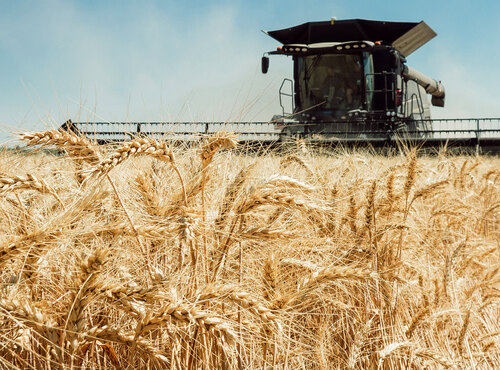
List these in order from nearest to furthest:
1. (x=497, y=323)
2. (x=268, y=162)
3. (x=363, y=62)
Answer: (x=497, y=323)
(x=268, y=162)
(x=363, y=62)

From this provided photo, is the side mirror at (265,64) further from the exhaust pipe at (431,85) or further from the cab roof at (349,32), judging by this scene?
the exhaust pipe at (431,85)

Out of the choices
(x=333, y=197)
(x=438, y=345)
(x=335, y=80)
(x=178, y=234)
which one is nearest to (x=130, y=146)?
(x=178, y=234)

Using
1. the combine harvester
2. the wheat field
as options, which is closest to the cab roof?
the combine harvester

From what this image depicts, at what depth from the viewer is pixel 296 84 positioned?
1133 centimetres

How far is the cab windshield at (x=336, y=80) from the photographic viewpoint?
35.9 ft

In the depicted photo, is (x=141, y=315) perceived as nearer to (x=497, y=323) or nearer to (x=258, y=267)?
(x=258, y=267)

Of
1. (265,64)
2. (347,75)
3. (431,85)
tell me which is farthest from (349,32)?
(431,85)

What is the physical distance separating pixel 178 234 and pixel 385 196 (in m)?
1.30

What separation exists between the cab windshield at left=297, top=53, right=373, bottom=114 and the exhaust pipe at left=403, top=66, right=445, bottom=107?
116 inches

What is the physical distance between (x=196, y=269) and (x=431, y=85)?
Answer: 16749mm

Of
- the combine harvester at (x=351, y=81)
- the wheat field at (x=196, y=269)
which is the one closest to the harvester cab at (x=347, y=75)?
the combine harvester at (x=351, y=81)

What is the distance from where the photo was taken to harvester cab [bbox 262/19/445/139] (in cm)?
1083

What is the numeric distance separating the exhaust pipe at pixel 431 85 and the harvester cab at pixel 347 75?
174 cm

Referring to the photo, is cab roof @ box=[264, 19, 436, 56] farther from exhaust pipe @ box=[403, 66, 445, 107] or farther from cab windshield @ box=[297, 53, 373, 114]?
exhaust pipe @ box=[403, 66, 445, 107]
